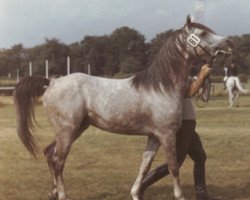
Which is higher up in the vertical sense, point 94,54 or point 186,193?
point 94,54

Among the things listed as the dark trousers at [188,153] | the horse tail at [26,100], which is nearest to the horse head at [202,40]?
the dark trousers at [188,153]

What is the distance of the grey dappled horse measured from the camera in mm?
5889

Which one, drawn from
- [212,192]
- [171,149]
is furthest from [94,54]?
[171,149]

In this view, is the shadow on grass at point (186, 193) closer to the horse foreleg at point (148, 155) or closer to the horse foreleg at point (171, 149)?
the horse foreleg at point (148, 155)

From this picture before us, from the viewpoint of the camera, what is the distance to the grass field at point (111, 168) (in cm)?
721

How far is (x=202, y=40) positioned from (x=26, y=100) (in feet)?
7.81

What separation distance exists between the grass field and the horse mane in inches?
70.0

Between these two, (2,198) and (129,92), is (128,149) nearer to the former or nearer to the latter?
(2,198)

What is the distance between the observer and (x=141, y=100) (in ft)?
19.5

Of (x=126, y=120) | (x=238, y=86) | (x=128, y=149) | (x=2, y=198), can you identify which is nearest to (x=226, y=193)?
(x=126, y=120)

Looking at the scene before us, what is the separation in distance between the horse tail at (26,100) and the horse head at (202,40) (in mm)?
1917

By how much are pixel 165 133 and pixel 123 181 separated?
2355mm

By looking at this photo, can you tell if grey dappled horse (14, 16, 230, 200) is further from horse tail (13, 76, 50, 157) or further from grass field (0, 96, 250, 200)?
grass field (0, 96, 250, 200)

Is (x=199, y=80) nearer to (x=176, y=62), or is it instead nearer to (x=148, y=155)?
(x=176, y=62)
